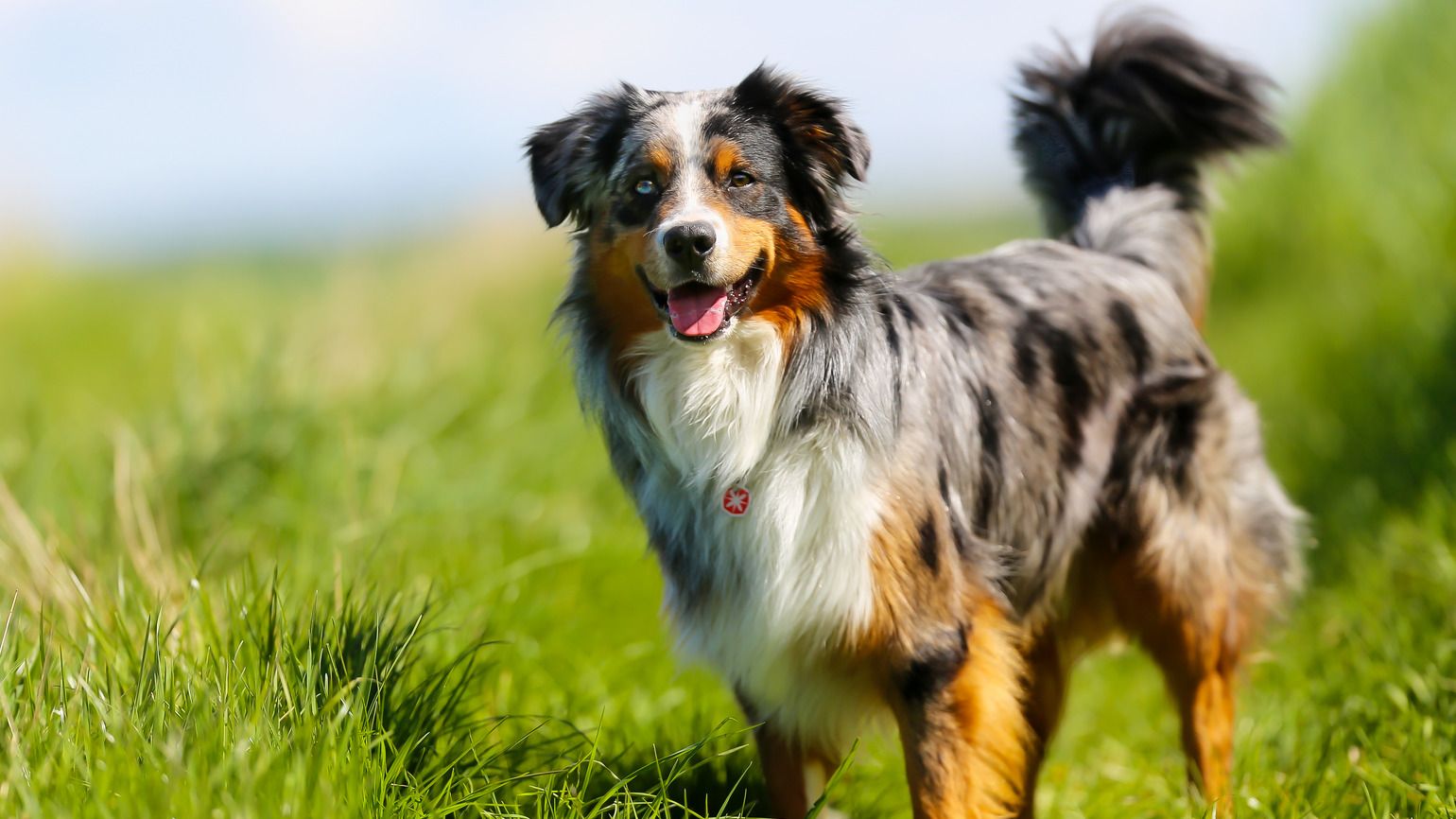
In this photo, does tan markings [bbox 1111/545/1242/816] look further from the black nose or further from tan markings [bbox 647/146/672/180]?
tan markings [bbox 647/146/672/180]

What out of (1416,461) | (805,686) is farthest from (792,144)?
(1416,461)

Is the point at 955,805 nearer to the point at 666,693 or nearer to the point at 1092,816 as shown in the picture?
the point at 1092,816

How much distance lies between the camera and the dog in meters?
3.49

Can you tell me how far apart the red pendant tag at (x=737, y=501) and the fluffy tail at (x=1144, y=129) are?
6.20 ft

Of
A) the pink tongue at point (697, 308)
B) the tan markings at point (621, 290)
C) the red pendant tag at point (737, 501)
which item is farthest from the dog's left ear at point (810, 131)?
the red pendant tag at point (737, 501)

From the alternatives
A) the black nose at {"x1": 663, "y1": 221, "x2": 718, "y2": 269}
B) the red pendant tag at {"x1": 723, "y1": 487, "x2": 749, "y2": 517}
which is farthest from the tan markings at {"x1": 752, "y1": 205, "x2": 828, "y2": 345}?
the red pendant tag at {"x1": 723, "y1": 487, "x2": 749, "y2": 517}

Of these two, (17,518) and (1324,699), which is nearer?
(17,518)

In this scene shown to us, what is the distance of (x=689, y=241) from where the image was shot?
3.29m

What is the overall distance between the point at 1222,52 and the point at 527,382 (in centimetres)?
462

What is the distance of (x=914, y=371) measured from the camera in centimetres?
372

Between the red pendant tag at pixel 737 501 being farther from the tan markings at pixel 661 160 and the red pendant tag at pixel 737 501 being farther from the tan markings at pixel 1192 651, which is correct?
the tan markings at pixel 1192 651

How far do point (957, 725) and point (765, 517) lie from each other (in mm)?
764

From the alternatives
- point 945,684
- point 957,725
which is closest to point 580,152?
point 945,684

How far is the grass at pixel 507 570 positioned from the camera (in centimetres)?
321
